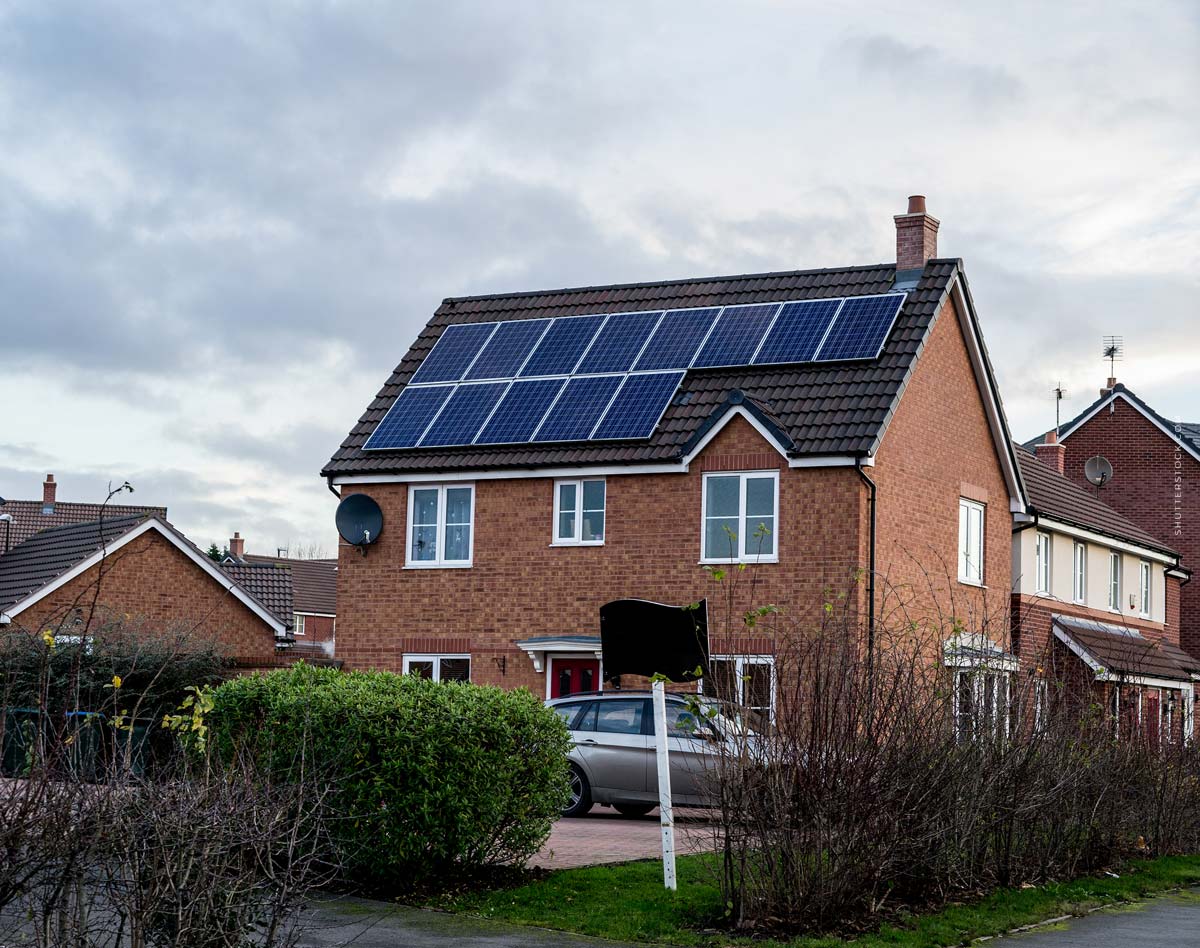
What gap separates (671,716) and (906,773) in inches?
314

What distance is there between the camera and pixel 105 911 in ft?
25.3

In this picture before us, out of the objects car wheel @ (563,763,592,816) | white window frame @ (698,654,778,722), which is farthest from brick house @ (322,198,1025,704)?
white window frame @ (698,654,778,722)

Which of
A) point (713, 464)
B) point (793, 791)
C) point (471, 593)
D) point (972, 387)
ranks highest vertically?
point (972, 387)

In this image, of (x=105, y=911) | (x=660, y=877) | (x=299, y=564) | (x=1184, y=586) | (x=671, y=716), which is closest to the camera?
(x=105, y=911)

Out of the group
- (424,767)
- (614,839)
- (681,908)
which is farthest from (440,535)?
(681,908)

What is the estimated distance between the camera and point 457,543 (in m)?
28.2

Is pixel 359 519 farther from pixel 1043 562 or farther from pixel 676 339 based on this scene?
pixel 1043 562

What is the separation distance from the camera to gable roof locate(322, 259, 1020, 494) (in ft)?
83.7

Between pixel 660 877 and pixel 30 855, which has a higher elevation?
pixel 30 855

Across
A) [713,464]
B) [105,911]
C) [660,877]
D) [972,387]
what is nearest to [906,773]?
[660,877]

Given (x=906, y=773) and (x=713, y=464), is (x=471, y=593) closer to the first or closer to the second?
(x=713, y=464)

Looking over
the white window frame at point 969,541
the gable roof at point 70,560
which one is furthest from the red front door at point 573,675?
the gable roof at point 70,560

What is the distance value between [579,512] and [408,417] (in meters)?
4.15

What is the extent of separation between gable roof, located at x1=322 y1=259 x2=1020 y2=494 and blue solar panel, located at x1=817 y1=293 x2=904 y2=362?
202mm
